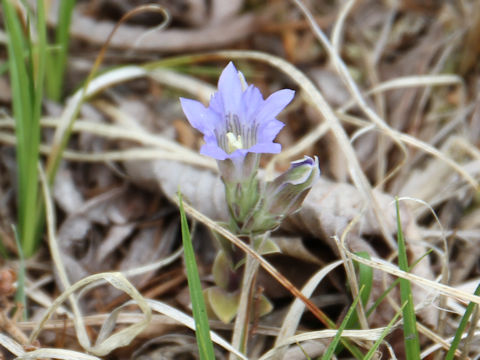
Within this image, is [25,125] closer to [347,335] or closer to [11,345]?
[11,345]

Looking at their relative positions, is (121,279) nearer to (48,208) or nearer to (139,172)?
(48,208)

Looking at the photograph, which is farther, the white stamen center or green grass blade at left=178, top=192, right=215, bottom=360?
the white stamen center

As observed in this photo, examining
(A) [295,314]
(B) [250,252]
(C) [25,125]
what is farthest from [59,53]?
(A) [295,314]

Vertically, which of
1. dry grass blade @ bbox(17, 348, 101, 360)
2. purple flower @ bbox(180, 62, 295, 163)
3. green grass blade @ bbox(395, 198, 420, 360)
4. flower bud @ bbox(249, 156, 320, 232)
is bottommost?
dry grass blade @ bbox(17, 348, 101, 360)

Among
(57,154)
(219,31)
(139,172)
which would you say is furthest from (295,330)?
(219,31)

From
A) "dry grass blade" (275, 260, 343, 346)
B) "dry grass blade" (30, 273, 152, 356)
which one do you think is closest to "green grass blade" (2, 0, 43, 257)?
"dry grass blade" (30, 273, 152, 356)

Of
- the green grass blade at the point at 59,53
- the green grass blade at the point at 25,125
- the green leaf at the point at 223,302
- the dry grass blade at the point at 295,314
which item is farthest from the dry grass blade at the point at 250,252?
the green grass blade at the point at 59,53

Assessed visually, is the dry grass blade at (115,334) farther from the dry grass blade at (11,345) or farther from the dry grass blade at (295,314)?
the dry grass blade at (295,314)

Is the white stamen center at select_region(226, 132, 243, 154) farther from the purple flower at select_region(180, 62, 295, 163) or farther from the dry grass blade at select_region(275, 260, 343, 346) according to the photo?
the dry grass blade at select_region(275, 260, 343, 346)
